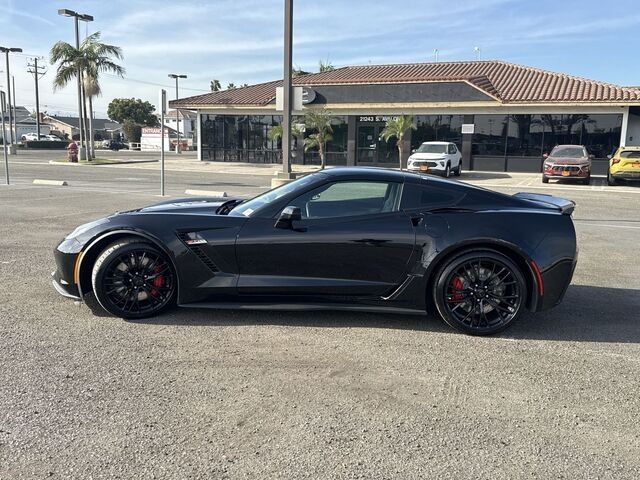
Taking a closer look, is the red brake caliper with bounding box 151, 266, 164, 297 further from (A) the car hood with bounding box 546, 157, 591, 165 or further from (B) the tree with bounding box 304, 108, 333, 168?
(B) the tree with bounding box 304, 108, 333, 168

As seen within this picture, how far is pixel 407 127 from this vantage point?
2803cm

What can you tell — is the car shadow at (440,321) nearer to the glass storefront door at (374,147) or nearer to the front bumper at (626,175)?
the front bumper at (626,175)

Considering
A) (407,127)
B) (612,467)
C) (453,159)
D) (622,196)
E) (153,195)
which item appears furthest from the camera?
(407,127)

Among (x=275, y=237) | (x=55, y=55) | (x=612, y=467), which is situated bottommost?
(x=612, y=467)

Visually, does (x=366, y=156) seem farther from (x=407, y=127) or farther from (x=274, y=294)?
(x=274, y=294)

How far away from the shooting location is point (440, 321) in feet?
16.3

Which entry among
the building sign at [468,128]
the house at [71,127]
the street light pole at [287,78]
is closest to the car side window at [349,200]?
the street light pole at [287,78]

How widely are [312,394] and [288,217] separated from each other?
156 cm

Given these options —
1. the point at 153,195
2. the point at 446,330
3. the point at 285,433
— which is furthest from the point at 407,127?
the point at 285,433

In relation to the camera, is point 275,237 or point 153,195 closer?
point 275,237

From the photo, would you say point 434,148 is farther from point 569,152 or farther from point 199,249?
point 199,249

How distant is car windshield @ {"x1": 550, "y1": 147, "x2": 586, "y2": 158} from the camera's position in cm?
2286

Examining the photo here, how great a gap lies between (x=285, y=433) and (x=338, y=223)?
2.05 meters

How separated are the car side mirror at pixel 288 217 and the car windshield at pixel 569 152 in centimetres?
2122
